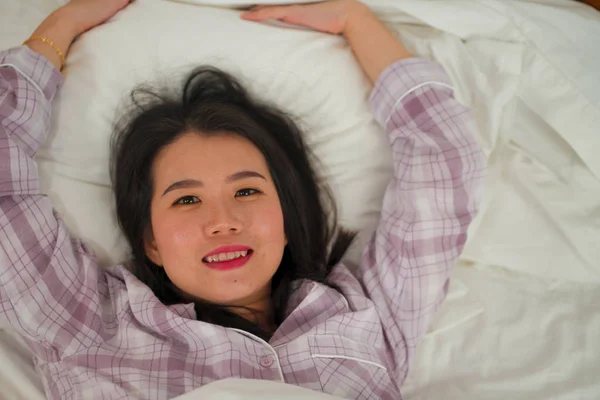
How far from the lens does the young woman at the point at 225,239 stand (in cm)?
104

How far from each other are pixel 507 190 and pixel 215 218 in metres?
0.69

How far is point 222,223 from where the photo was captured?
1.03 meters

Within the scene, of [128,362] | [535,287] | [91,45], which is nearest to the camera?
[128,362]

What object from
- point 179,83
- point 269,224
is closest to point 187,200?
point 269,224

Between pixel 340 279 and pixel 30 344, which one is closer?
pixel 30 344

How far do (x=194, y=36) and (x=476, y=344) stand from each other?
88cm

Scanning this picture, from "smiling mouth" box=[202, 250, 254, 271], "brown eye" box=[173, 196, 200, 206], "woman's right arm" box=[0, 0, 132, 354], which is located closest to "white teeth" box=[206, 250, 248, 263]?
"smiling mouth" box=[202, 250, 254, 271]

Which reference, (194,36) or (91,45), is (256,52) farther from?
(91,45)

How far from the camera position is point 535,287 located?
1.29 metres

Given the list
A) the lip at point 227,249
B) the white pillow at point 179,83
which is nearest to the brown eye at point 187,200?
the lip at point 227,249

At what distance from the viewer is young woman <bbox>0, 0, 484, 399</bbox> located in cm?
104

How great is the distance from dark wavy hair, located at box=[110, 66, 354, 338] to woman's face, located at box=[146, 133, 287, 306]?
0.05 meters

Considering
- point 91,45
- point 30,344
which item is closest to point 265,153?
point 91,45

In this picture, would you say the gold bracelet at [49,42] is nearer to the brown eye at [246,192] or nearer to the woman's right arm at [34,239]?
the woman's right arm at [34,239]
